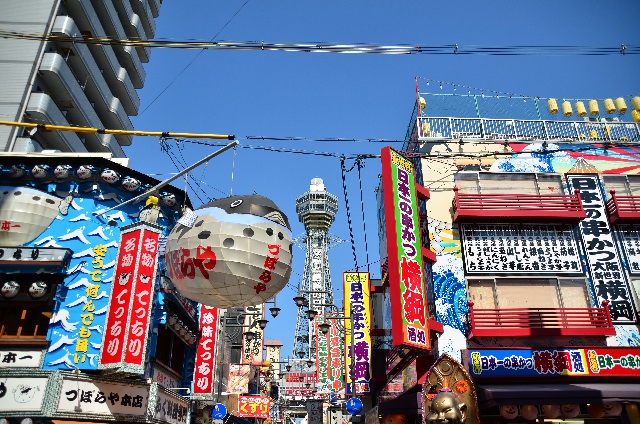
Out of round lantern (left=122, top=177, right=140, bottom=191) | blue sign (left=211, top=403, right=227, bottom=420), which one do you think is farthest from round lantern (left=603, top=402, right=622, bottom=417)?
round lantern (left=122, top=177, right=140, bottom=191)

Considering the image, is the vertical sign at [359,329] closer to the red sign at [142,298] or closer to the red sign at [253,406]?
the red sign at [253,406]

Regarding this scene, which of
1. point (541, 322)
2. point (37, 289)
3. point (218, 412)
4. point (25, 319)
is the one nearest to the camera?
point (37, 289)

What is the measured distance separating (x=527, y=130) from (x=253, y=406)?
71.1 ft

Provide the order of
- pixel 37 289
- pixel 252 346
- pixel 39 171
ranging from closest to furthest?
pixel 37 289, pixel 39 171, pixel 252 346

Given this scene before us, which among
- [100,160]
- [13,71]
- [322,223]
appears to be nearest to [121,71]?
[13,71]

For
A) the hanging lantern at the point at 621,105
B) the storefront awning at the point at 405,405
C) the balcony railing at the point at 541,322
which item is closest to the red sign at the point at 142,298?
the storefront awning at the point at 405,405

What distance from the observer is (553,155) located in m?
19.5

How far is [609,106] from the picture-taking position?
2156cm

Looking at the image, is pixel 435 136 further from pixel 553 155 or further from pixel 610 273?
→ pixel 610 273

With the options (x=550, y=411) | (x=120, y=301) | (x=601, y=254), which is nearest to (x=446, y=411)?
(x=550, y=411)

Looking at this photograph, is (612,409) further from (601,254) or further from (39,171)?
(39,171)

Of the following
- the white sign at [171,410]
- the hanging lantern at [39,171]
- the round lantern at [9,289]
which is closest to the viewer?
the round lantern at [9,289]

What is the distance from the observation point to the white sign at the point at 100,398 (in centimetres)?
1341

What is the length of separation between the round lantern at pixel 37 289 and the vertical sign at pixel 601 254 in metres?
18.1
